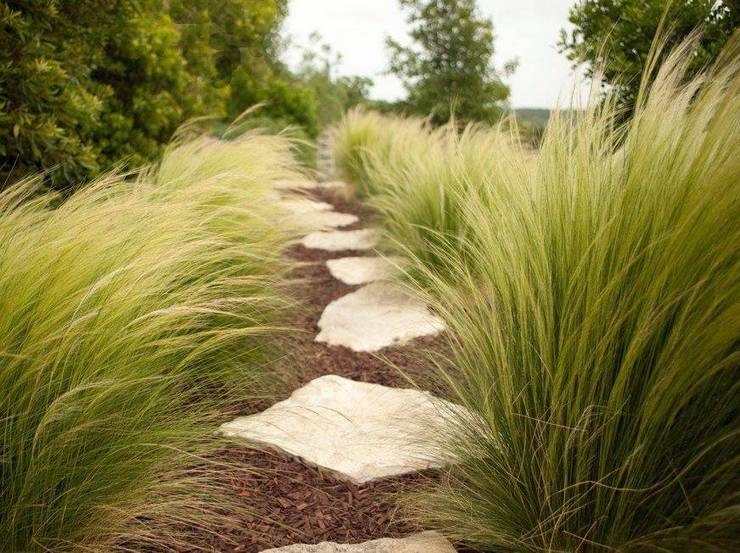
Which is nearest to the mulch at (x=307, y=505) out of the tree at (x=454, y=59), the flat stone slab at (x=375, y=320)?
the flat stone slab at (x=375, y=320)

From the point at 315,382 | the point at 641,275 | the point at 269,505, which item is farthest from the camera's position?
the point at 315,382

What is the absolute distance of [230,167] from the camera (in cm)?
285

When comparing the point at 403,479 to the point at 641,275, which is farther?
the point at 403,479

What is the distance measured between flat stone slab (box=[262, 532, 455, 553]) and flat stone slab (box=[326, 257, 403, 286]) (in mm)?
1837

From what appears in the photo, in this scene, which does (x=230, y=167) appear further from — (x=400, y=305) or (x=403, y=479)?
(x=403, y=479)

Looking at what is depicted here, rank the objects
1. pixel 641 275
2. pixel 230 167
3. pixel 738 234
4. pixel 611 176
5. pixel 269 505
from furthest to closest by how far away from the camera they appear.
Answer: pixel 230 167
pixel 269 505
pixel 611 176
pixel 641 275
pixel 738 234

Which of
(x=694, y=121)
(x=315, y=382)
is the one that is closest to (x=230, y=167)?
(x=315, y=382)

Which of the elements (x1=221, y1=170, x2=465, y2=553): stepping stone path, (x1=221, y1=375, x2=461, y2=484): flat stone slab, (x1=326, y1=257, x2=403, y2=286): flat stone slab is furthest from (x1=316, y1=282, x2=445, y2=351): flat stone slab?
(x1=221, y1=375, x2=461, y2=484): flat stone slab

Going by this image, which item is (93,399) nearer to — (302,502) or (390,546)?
(302,502)

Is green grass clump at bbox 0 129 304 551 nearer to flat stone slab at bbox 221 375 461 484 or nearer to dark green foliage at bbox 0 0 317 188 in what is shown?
flat stone slab at bbox 221 375 461 484

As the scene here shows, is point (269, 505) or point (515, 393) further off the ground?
point (515, 393)

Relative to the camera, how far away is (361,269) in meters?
3.62

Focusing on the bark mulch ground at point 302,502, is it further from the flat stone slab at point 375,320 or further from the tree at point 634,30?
the tree at point 634,30

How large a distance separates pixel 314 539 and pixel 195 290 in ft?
2.45
